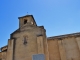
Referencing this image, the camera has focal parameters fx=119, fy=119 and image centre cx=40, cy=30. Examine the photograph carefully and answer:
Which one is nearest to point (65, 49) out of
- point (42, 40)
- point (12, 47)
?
point (42, 40)

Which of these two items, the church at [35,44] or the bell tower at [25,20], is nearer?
the church at [35,44]

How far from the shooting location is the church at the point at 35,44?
15.5 meters

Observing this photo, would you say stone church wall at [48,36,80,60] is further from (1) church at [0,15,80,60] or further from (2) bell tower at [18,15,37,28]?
(2) bell tower at [18,15,37,28]

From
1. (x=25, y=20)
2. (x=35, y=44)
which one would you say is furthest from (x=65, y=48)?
(x=25, y=20)

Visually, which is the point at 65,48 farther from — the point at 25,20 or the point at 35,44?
the point at 25,20

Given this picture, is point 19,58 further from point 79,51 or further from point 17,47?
point 79,51

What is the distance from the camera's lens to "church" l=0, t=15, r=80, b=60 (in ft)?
50.9

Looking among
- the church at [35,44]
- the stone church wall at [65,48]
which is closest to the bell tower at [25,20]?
the church at [35,44]

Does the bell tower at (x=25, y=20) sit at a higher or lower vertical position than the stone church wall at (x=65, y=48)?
higher

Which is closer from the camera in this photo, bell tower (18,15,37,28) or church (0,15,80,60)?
church (0,15,80,60)

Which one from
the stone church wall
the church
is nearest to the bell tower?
the church

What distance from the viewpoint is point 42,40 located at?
15.7 metres

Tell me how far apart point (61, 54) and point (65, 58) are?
836mm

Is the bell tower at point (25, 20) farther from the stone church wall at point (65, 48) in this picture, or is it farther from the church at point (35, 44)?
the stone church wall at point (65, 48)
